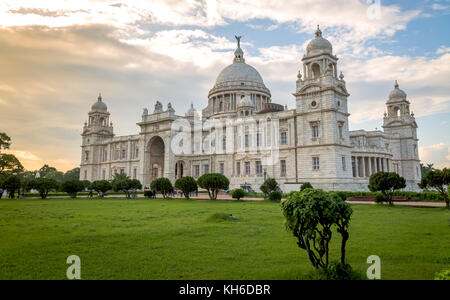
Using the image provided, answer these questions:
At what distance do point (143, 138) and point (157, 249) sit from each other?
160 feet

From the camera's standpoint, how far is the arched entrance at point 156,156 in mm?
55906

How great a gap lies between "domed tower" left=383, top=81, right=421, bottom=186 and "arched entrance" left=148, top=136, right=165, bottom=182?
136 feet

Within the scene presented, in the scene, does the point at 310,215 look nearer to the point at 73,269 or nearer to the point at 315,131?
the point at 73,269

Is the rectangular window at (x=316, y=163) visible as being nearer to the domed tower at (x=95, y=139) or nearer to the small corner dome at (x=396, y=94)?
the small corner dome at (x=396, y=94)

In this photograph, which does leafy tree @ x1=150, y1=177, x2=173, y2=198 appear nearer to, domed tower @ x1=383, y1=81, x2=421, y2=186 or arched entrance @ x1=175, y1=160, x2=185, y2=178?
arched entrance @ x1=175, y1=160, x2=185, y2=178

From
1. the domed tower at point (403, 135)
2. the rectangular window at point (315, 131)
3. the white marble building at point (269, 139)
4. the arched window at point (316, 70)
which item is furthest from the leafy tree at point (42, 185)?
the domed tower at point (403, 135)

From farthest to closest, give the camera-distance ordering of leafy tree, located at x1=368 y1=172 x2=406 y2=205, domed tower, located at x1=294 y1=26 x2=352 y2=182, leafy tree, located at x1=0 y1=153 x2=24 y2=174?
1. leafy tree, located at x1=0 y1=153 x2=24 y2=174
2. domed tower, located at x1=294 y1=26 x2=352 y2=182
3. leafy tree, located at x1=368 y1=172 x2=406 y2=205

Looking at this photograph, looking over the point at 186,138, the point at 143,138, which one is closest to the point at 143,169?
the point at 143,138

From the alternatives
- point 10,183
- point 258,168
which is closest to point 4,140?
point 10,183

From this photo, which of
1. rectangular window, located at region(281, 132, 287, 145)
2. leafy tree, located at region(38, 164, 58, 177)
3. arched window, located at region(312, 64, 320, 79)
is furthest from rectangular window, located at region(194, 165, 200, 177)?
leafy tree, located at region(38, 164, 58, 177)

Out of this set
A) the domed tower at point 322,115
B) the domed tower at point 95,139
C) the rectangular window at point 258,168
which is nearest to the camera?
the domed tower at point 322,115

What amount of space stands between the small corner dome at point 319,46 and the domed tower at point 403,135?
2078 centimetres

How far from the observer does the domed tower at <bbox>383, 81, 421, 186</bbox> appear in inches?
2030
